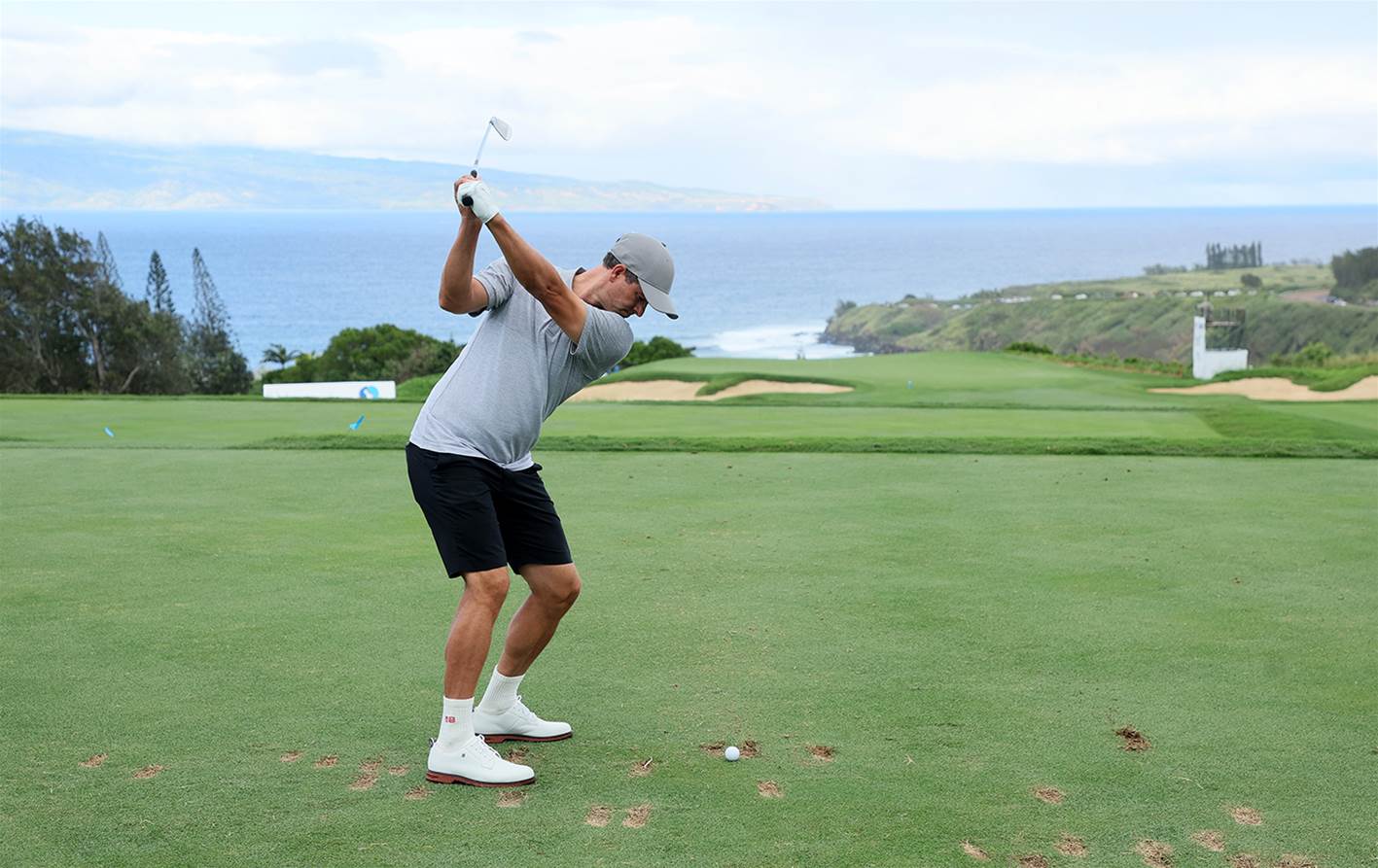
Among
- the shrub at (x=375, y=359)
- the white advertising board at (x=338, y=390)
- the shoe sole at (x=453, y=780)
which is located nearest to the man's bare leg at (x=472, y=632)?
the shoe sole at (x=453, y=780)

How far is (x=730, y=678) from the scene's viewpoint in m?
5.20

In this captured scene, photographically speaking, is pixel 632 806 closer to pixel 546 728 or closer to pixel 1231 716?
pixel 546 728

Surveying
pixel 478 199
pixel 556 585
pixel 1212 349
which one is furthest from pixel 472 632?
pixel 1212 349

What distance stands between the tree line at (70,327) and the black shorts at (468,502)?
151 feet

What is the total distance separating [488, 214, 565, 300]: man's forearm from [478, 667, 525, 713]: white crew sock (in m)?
1.46

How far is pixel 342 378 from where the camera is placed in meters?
49.5

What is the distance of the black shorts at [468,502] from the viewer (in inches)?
176

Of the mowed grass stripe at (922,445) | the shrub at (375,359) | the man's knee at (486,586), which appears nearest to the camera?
the man's knee at (486,586)

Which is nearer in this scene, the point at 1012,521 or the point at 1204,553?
the point at 1204,553

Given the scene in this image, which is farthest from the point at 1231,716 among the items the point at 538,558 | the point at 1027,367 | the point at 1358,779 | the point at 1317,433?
the point at 1027,367

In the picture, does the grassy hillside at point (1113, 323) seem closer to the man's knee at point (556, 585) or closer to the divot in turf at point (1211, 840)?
the man's knee at point (556, 585)

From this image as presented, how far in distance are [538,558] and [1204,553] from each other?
13.9 ft

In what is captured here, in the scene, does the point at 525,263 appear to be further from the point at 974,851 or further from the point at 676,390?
the point at 676,390

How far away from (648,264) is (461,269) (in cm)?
70
